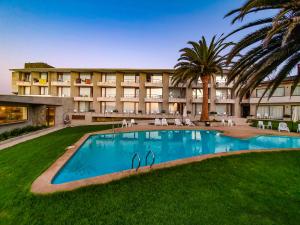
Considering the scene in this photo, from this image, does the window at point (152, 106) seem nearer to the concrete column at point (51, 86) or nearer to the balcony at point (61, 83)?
the balcony at point (61, 83)

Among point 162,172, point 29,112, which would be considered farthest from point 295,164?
point 29,112

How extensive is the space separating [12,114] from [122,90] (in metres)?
18.0

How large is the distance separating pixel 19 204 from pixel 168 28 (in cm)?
3188

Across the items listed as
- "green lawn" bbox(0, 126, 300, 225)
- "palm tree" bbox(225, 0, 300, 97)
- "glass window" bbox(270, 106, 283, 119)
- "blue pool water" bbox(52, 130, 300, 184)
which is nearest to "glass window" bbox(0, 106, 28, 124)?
"blue pool water" bbox(52, 130, 300, 184)

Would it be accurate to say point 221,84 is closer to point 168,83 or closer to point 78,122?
point 168,83

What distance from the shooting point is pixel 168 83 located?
30953 millimetres

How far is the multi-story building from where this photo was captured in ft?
99.9

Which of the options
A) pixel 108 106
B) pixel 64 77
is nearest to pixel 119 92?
pixel 108 106

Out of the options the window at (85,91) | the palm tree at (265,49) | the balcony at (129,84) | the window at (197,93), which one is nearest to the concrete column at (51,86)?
the window at (85,91)

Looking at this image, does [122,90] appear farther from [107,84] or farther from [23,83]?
[23,83]

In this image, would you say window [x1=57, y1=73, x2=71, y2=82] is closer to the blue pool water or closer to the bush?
the bush

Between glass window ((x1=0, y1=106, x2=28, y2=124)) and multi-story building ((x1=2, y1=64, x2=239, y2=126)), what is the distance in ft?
39.1

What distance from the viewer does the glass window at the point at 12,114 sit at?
14.8 metres

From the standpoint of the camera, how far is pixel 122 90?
31516 millimetres
